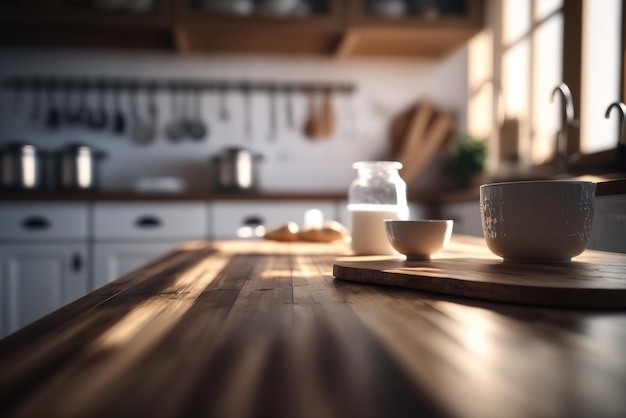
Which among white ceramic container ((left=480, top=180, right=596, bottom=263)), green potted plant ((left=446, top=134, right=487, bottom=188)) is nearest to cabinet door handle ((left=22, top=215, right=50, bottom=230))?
green potted plant ((left=446, top=134, right=487, bottom=188))

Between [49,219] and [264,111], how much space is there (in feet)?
4.57

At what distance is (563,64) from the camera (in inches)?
86.6

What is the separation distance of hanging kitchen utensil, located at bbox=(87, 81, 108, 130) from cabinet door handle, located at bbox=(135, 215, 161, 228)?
87 centimetres

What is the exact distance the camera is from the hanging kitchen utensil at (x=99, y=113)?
3127mm

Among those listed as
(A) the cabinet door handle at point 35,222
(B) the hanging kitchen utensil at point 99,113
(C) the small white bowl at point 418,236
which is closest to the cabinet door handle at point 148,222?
(A) the cabinet door handle at point 35,222

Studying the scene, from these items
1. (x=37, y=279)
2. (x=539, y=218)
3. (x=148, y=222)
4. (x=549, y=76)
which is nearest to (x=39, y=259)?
(x=37, y=279)

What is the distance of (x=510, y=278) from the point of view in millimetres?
506

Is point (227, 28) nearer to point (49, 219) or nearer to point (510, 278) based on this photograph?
point (49, 219)

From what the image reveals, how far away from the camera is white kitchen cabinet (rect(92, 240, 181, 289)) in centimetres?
A: 255

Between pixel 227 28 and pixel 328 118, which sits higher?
pixel 227 28

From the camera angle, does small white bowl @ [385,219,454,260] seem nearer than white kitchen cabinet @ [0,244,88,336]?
Yes

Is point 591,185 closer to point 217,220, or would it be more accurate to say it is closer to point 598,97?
point 598,97

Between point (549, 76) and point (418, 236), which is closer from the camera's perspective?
point (418, 236)

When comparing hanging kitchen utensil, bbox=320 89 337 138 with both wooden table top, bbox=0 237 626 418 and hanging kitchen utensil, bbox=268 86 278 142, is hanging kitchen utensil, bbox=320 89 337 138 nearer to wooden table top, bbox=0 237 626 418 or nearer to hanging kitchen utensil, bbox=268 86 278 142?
hanging kitchen utensil, bbox=268 86 278 142
